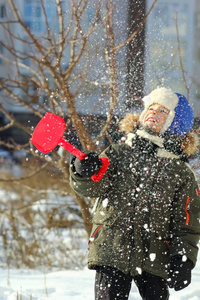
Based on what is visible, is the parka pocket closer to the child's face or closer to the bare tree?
the child's face

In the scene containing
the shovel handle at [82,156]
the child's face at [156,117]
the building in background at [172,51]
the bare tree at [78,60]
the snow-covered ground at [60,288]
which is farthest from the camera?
the building in background at [172,51]

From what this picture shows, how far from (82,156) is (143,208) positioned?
386 millimetres

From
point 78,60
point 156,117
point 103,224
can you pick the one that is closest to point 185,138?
point 156,117

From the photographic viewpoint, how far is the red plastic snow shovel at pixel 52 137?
5.57 ft

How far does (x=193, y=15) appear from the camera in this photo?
10.8ft

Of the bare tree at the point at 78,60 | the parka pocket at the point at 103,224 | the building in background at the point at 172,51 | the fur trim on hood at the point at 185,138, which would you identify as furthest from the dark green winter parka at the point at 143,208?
the building in background at the point at 172,51

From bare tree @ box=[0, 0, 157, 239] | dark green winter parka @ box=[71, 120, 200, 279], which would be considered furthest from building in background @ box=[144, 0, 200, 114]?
dark green winter parka @ box=[71, 120, 200, 279]

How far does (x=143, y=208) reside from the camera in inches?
73.0

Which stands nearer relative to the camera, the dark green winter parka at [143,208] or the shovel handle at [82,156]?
the shovel handle at [82,156]

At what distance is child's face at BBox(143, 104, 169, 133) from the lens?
1986mm

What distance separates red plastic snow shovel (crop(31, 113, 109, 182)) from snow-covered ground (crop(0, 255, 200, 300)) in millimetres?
1189

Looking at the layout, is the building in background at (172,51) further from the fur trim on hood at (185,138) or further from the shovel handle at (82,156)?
the shovel handle at (82,156)

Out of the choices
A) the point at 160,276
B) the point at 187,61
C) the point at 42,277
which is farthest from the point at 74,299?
the point at 187,61

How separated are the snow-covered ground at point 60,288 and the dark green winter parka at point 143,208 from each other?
905 millimetres
